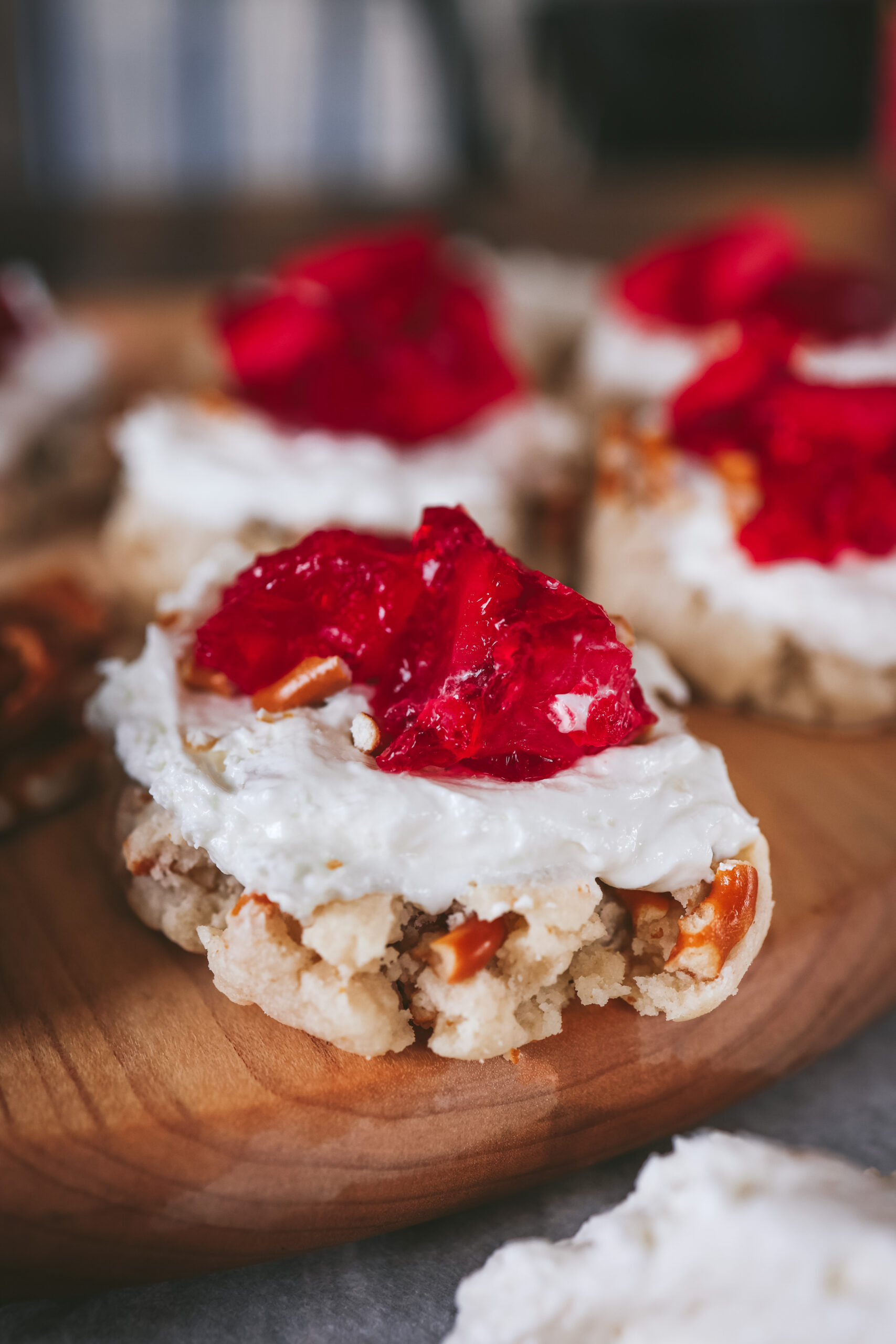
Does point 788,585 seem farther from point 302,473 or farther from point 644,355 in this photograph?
point 644,355

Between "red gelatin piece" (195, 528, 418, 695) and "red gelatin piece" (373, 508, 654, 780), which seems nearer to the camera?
"red gelatin piece" (373, 508, 654, 780)

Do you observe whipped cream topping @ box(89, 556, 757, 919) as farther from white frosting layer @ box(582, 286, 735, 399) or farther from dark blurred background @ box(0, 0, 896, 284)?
dark blurred background @ box(0, 0, 896, 284)

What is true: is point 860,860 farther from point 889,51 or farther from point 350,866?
point 889,51

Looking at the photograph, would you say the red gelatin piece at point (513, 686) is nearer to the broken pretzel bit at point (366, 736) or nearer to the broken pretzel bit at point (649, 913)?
the broken pretzel bit at point (366, 736)

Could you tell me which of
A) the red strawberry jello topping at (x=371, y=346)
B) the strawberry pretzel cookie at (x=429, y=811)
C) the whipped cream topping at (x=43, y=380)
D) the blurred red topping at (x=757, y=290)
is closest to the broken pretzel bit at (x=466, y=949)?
the strawberry pretzel cookie at (x=429, y=811)

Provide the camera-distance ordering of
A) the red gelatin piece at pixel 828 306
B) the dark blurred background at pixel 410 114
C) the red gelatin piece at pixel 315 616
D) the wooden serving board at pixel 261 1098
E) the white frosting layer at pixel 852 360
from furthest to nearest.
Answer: the dark blurred background at pixel 410 114 → the red gelatin piece at pixel 828 306 → the white frosting layer at pixel 852 360 → the red gelatin piece at pixel 315 616 → the wooden serving board at pixel 261 1098

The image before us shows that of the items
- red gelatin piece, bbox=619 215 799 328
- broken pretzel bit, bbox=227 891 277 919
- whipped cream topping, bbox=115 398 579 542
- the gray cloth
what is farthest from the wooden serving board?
red gelatin piece, bbox=619 215 799 328
